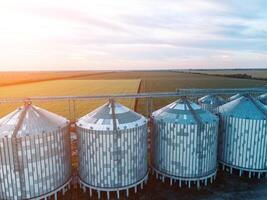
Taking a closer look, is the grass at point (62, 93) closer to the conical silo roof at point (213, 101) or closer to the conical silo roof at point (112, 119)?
the conical silo roof at point (112, 119)

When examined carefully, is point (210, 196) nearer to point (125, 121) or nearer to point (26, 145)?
point (125, 121)

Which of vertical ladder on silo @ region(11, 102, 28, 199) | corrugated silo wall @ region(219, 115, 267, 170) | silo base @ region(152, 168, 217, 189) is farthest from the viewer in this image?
corrugated silo wall @ region(219, 115, 267, 170)

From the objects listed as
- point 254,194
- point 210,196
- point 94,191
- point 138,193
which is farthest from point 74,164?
point 254,194

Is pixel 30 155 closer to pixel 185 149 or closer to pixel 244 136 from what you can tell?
pixel 185 149

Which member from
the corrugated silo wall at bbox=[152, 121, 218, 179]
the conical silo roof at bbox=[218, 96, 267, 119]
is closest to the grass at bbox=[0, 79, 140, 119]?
the corrugated silo wall at bbox=[152, 121, 218, 179]

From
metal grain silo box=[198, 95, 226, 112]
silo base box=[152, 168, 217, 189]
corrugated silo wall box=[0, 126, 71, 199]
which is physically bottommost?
silo base box=[152, 168, 217, 189]

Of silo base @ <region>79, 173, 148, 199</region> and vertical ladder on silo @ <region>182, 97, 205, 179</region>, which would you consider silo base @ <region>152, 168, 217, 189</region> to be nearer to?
vertical ladder on silo @ <region>182, 97, 205, 179</region>

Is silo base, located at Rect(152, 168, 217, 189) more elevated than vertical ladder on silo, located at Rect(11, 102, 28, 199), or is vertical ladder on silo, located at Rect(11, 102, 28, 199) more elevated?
vertical ladder on silo, located at Rect(11, 102, 28, 199)
